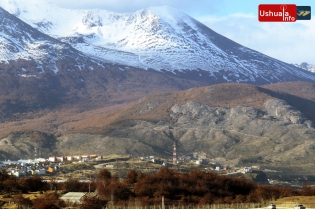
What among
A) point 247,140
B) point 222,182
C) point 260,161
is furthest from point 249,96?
point 222,182

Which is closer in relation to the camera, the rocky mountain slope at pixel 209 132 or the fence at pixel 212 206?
the fence at pixel 212 206

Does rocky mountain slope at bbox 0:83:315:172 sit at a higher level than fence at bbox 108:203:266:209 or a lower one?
higher

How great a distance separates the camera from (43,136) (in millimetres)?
152750

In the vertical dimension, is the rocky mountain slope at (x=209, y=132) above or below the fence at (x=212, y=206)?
above

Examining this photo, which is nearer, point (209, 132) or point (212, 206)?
point (212, 206)

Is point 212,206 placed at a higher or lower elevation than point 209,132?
lower

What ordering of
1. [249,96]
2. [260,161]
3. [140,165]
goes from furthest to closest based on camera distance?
[249,96] → [260,161] → [140,165]

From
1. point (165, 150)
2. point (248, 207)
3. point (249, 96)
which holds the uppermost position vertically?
point (249, 96)

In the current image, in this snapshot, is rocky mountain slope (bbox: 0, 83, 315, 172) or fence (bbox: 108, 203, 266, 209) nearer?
fence (bbox: 108, 203, 266, 209)

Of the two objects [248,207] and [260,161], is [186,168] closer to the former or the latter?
[260,161]

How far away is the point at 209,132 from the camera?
511 feet

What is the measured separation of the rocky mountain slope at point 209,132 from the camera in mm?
140875

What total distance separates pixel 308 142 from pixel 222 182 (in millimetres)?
78405

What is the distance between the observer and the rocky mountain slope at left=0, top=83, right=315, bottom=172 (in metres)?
141
